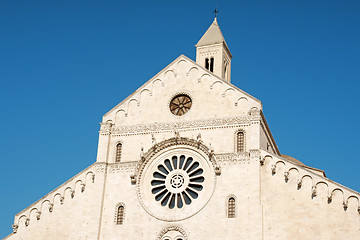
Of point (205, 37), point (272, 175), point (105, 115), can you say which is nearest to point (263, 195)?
point (272, 175)

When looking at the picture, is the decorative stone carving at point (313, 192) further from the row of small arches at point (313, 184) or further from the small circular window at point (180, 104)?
the small circular window at point (180, 104)

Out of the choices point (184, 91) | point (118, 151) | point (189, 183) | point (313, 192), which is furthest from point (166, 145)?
point (313, 192)

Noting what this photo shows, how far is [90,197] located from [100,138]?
433cm

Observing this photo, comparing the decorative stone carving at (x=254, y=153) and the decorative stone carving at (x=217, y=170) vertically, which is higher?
the decorative stone carving at (x=254, y=153)

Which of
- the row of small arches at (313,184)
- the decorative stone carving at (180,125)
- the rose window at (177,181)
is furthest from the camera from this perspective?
the decorative stone carving at (180,125)

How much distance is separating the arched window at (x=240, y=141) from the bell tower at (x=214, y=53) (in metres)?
12.7

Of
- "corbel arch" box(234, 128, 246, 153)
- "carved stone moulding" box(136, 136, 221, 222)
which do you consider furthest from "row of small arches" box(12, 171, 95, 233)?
"corbel arch" box(234, 128, 246, 153)

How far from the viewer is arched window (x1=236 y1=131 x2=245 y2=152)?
36125 mm

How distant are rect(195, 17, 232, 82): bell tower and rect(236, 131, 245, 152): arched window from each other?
501 inches

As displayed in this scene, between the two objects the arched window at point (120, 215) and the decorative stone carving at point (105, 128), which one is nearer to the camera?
the arched window at point (120, 215)

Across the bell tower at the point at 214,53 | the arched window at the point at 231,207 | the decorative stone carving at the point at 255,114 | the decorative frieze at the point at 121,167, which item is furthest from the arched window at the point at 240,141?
the bell tower at the point at 214,53

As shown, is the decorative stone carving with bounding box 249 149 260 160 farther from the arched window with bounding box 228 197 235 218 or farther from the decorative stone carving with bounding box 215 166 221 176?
the arched window with bounding box 228 197 235 218

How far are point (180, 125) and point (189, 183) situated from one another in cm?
409

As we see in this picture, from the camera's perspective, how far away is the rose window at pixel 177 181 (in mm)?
36250
